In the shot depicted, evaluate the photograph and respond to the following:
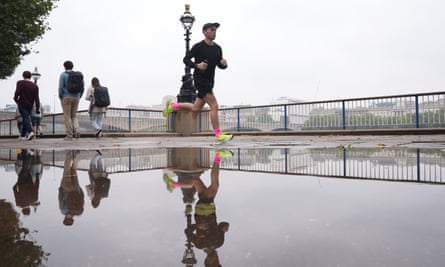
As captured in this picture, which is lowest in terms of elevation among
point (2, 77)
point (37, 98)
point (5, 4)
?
point (37, 98)

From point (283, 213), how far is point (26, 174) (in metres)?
1.83

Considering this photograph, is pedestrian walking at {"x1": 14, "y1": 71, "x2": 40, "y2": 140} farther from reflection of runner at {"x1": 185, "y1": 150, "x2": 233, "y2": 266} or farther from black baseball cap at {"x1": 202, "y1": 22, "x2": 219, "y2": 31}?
reflection of runner at {"x1": 185, "y1": 150, "x2": 233, "y2": 266}

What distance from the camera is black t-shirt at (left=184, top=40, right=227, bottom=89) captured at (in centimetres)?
560

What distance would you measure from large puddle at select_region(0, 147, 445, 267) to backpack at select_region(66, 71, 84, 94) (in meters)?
7.32

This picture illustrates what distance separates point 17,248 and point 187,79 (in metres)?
13.7

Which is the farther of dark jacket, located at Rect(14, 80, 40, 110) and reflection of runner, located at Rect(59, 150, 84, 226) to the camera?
dark jacket, located at Rect(14, 80, 40, 110)

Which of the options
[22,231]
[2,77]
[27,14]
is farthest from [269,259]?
[2,77]

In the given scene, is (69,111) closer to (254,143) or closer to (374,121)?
(254,143)

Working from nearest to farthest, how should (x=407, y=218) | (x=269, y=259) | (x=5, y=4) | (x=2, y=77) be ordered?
(x=269, y=259) → (x=407, y=218) → (x=5, y=4) → (x=2, y=77)

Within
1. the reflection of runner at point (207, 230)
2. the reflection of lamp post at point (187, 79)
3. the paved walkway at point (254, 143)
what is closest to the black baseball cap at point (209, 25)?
the paved walkway at point (254, 143)

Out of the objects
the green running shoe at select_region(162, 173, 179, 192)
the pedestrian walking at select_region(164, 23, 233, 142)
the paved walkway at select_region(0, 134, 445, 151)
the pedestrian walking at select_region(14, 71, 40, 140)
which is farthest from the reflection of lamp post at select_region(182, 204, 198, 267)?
the pedestrian walking at select_region(14, 71, 40, 140)

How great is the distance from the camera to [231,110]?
17594 millimetres

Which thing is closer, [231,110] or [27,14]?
[27,14]

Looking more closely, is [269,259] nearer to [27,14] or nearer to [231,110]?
[231,110]
